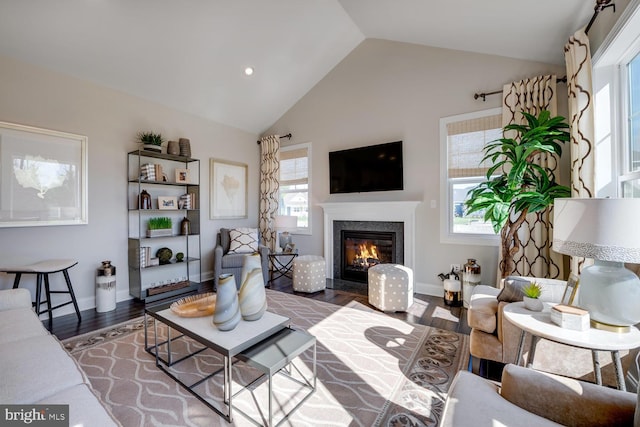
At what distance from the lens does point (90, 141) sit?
3.34m

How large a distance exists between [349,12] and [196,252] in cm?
405

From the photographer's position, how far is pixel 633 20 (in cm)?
175

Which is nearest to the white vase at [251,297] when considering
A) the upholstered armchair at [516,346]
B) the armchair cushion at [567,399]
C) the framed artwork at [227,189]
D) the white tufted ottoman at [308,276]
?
the armchair cushion at [567,399]

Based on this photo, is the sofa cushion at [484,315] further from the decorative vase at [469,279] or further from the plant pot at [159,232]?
the plant pot at [159,232]

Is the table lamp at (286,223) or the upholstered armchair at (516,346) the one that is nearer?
the upholstered armchair at (516,346)

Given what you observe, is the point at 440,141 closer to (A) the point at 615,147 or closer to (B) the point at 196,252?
(A) the point at 615,147

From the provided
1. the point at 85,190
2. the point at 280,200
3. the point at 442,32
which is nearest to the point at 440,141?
the point at 442,32

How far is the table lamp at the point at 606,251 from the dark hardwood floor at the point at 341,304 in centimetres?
144

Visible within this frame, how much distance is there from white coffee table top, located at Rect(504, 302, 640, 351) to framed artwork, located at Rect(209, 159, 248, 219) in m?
4.28

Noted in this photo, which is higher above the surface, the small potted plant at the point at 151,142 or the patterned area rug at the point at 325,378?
the small potted plant at the point at 151,142

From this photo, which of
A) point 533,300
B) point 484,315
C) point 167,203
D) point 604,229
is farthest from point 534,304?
point 167,203

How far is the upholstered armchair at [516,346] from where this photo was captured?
5.39ft

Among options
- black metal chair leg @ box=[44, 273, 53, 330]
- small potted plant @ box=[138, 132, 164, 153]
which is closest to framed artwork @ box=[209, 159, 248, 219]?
small potted plant @ box=[138, 132, 164, 153]

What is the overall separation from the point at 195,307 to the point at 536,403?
2.02 meters
